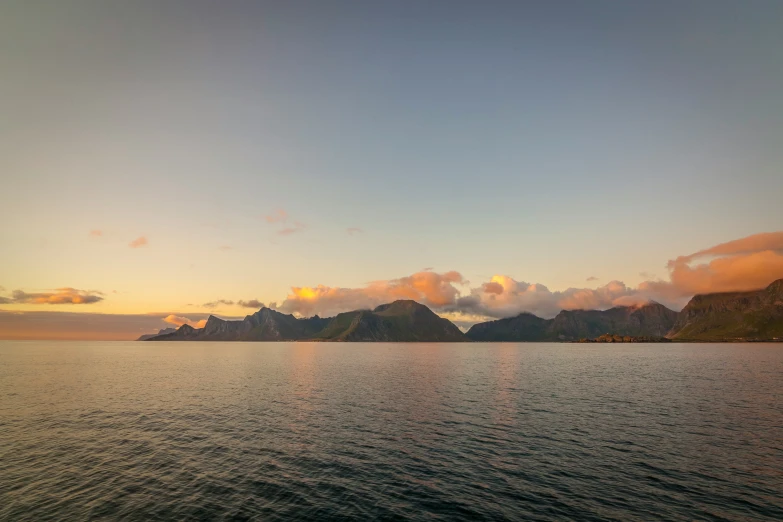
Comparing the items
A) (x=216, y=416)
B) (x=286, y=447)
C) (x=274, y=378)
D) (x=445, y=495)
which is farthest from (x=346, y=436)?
(x=274, y=378)

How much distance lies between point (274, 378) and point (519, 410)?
92.6m

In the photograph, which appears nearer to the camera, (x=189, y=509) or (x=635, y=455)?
(x=189, y=509)

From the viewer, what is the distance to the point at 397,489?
128 feet

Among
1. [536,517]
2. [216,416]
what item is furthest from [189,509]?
[216,416]

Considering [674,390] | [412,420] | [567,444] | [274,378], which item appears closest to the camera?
[567,444]

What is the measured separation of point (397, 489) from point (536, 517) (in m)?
13.4

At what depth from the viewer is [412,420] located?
224 feet

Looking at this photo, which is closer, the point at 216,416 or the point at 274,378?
the point at 216,416

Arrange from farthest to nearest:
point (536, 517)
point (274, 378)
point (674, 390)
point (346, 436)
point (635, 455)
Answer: point (274, 378) < point (674, 390) < point (346, 436) < point (635, 455) < point (536, 517)

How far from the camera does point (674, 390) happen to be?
102 metres

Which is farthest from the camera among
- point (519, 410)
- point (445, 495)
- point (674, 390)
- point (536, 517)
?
point (674, 390)

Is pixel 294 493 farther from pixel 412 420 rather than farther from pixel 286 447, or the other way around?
pixel 412 420

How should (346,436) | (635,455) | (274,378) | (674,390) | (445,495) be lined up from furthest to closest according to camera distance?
(274,378) < (674,390) < (346,436) < (635,455) < (445,495)

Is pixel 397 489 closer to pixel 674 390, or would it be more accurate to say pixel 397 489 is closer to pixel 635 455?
pixel 635 455
